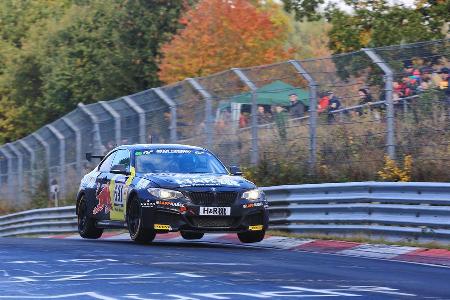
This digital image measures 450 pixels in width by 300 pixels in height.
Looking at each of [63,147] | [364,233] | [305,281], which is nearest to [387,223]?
[364,233]

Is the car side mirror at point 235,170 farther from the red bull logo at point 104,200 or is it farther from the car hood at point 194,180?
the red bull logo at point 104,200

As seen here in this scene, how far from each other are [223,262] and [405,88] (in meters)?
6.26

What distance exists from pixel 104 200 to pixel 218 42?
40.9 metres

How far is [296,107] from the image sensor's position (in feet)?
70.4

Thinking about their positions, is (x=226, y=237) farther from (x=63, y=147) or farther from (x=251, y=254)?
(x=63, y=147)

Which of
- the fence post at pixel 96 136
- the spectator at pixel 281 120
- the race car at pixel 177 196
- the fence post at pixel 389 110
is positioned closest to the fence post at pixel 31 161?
the fence post at pixel 96 136

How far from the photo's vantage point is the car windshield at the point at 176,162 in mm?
18469

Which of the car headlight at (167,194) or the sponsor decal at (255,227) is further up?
the car headlight at (167,194)

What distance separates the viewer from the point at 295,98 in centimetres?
2152

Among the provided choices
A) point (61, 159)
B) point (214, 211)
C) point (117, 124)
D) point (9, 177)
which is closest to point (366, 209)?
point (214, 211)

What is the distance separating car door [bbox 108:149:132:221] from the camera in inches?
723

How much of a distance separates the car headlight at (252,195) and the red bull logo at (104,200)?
8.90 ft

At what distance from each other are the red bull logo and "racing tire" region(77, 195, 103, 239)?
0.48m

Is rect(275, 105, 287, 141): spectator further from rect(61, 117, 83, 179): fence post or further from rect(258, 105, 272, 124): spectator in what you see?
rect(61, 117, 83, 179): fence post
